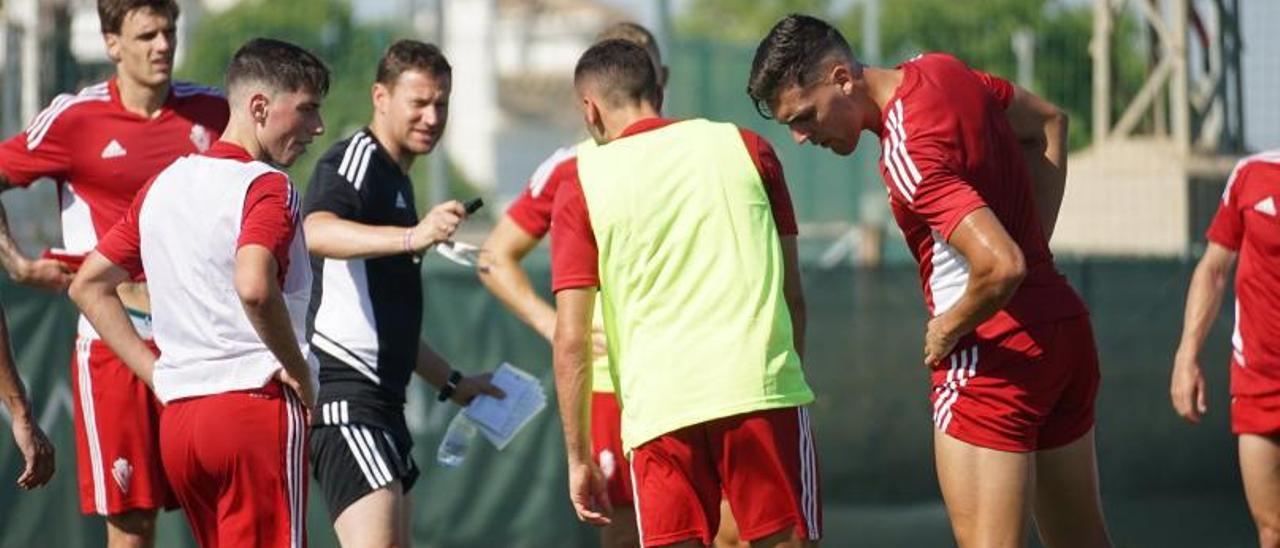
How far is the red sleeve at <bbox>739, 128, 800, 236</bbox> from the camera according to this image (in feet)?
21.4

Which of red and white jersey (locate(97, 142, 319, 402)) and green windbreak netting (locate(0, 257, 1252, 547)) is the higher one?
red and white jersey (locate(97, 142, 319, 402))

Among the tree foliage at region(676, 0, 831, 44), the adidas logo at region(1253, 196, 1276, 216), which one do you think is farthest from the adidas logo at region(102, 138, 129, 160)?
the tree foliage at region(676, 0, 831, 44)

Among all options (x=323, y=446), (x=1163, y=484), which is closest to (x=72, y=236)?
(x=323, y=446)

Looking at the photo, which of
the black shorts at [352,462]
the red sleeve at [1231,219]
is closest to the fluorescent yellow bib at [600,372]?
the black shorts at [352,462]

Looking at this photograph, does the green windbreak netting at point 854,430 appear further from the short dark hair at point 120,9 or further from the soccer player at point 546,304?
the soccer player at point 546,304

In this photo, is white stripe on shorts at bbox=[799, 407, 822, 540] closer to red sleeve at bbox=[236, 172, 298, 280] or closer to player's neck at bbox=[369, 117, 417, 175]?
red sleeve at bbox=[236, 172, 298, 280]

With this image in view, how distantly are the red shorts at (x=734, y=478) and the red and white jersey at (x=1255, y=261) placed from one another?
271 cm

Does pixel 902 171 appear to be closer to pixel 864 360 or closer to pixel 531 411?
pixel 531 411

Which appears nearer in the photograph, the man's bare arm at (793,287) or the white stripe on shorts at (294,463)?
the white stripe on shorts at (294,463)

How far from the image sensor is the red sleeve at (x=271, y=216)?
6.00 m

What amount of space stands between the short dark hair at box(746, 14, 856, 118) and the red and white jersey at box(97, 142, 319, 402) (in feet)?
4.61

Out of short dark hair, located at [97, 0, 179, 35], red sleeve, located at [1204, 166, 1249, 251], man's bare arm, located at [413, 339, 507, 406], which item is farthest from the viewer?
red sleeve, located at [1204, 166, 1249, 251]

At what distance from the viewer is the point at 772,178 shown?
654 centimetres

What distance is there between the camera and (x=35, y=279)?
7.42 metres
